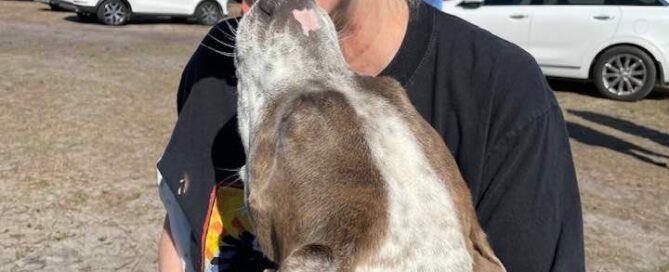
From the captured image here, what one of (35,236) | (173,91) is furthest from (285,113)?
(173,91)

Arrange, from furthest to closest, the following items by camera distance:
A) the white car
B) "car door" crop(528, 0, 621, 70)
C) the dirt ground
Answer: "car door" crop(528, 0, 621, 70)
the white car
the dirt ground

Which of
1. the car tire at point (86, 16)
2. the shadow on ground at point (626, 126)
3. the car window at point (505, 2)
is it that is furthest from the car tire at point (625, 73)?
the car tire at point (86, 16)

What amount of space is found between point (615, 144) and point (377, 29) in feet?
25.7

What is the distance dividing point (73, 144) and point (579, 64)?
7.37m

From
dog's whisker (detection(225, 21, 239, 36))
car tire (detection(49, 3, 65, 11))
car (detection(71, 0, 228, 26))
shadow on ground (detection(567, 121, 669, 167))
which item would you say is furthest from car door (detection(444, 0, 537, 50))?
car tire (detection(49, 3, 65, 11))

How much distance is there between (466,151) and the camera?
193cm

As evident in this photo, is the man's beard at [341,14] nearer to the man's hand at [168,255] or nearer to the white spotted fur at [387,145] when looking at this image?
the white spotted fur at [387,145]

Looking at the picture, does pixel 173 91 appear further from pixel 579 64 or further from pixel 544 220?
pixel 544 220

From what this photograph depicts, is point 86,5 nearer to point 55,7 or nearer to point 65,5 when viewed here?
point 65,5

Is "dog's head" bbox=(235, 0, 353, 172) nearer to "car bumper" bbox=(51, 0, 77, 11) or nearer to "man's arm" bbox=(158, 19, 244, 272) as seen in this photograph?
"man's arm" bbox=(158, 19, 244, 272)

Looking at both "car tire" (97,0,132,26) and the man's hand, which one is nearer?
the man's hand

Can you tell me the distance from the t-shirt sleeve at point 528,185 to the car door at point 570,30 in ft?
33.6

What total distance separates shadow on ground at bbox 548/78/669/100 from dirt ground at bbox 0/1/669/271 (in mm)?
41

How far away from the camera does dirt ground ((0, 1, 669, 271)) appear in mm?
5617
